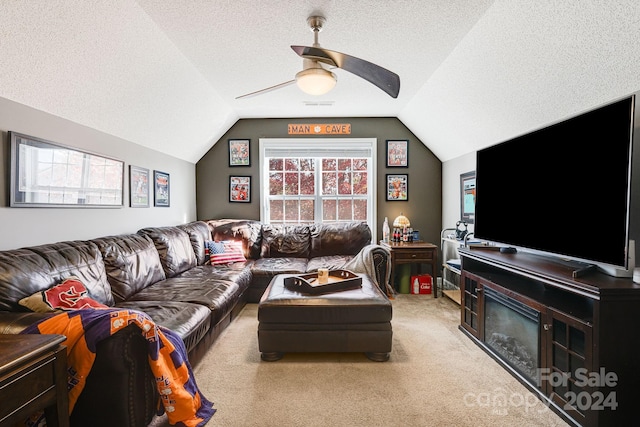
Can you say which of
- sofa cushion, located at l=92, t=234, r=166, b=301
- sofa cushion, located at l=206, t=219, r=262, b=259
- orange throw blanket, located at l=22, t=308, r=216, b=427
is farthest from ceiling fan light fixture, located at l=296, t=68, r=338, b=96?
sofa cushion, located at l=206, t=219, r=262, b=259

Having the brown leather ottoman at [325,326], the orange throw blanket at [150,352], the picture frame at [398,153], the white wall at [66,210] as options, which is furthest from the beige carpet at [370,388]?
the picture frame at [398,153]

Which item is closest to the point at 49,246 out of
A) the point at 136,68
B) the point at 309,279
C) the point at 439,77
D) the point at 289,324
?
the point at 136,68

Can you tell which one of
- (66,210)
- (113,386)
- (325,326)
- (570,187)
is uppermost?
(570,187)

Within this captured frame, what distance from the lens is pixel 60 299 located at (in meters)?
1.63

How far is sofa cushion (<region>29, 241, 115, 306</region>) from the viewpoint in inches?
74.3

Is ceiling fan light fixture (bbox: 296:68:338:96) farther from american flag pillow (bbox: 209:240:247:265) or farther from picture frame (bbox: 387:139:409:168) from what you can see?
picture frame (bbox: 387:139:409:168)

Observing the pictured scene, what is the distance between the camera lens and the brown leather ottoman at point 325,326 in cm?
232

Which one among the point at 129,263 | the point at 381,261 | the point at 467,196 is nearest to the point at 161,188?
the point at 129,263

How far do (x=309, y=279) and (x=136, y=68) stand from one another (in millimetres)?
2289

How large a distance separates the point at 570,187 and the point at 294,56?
241 centimetres

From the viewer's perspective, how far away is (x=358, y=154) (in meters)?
4.86

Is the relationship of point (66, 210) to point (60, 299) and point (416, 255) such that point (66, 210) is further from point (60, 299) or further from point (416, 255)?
point (416, 255)

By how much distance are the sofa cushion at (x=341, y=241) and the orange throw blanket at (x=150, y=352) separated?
286cm

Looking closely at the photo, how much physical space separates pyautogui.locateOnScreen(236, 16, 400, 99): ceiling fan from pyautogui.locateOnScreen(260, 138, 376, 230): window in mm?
2671
